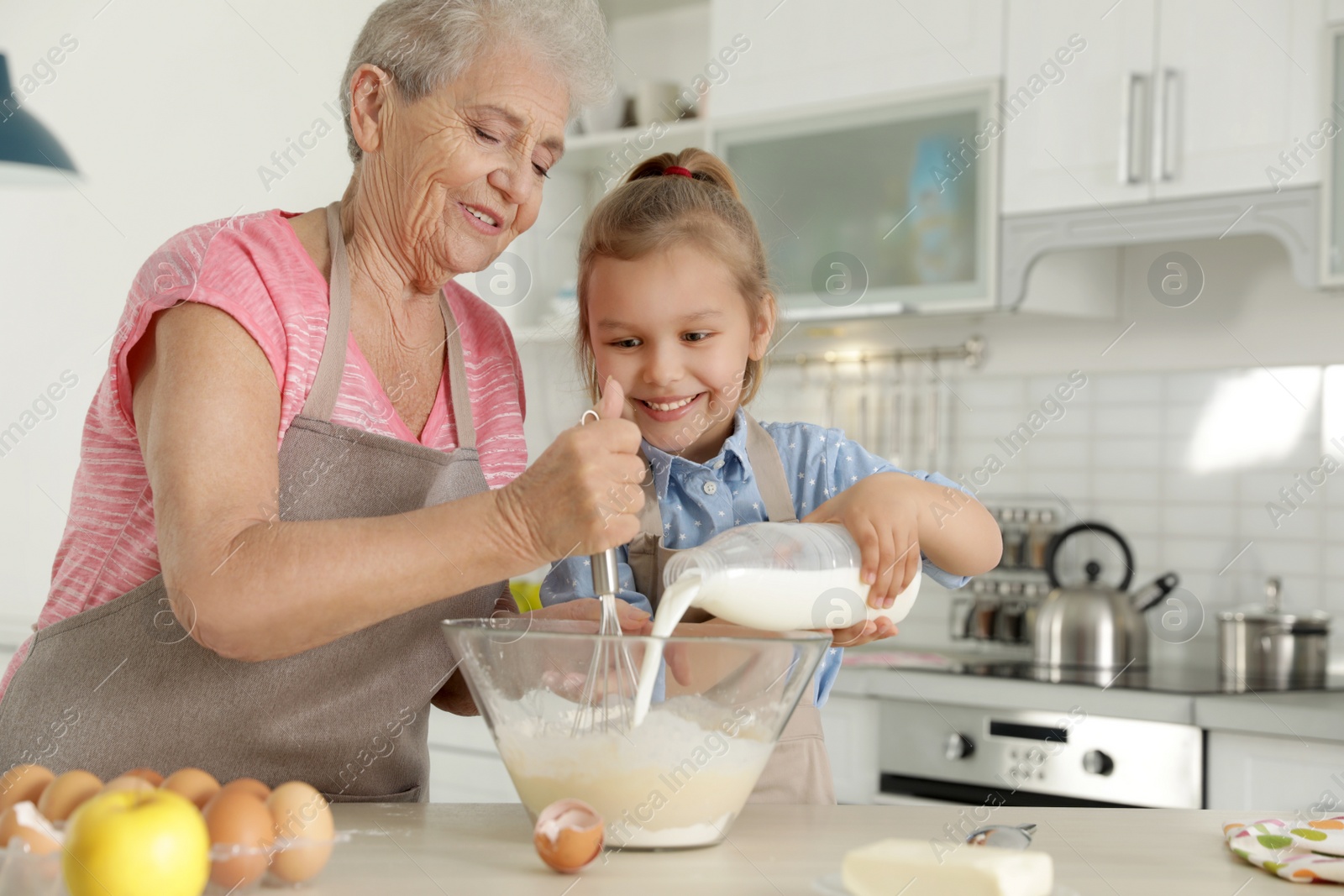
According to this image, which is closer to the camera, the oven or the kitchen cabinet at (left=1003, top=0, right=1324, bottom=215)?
the oven

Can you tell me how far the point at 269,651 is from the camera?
89 cm

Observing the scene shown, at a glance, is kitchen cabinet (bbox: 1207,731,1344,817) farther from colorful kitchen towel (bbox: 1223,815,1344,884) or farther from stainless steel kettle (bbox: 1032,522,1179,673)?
colorful kitchen towel (bbox: 1223,815,1344,884)

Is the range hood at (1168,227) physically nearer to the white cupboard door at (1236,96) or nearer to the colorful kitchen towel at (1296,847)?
the white cupboard door at (1236,96)

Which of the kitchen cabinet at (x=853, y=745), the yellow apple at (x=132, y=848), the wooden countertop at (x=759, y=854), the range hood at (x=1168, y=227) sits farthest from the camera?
the kitchen cabinet at (x=853, y=745)

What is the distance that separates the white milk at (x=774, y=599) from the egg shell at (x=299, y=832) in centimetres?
26

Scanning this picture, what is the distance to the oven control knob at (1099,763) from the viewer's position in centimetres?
215

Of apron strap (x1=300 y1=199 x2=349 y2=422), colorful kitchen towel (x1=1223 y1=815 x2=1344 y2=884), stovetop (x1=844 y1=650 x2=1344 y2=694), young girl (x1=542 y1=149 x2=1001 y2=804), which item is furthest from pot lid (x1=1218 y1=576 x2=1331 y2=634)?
apron strap (x1=300 y1=199 x2=349 y2=422)

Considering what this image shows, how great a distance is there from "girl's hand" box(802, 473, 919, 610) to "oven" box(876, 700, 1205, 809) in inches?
48.9

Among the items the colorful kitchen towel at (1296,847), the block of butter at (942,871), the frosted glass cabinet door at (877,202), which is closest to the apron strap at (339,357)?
the block of butter at (942,871)

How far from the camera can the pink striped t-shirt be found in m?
0.99

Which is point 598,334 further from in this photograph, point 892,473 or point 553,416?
point 553,416

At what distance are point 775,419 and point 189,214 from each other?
59.3 inches

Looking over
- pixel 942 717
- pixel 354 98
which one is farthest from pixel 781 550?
pixel 942 717

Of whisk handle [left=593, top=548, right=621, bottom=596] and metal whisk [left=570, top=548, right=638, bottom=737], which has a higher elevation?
whisk handle [left=593, top=548, right=621, bottom=596]
